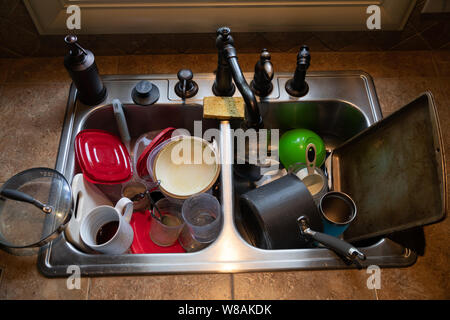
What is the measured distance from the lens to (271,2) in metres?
0.93

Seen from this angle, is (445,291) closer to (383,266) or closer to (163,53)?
(383,266)

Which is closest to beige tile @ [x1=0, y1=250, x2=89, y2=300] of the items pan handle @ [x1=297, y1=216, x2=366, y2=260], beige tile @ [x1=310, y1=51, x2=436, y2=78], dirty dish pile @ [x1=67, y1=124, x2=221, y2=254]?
dirty dish pile @ [x1=67, y1=124, x2=221, y2=254]

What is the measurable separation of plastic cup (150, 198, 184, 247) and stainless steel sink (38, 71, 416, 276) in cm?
12

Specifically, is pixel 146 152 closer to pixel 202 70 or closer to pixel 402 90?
pixel 202 70

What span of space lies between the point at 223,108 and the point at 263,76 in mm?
147

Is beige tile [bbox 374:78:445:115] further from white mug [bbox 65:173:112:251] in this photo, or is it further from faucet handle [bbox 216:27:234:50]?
white mug [bbox 65:173:112:251]

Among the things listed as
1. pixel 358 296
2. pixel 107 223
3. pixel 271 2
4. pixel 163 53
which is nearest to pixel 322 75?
pixel 271 2

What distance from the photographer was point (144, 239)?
2.87 feet

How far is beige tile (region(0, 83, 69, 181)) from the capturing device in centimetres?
85

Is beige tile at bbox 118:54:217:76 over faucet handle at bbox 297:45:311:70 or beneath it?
over

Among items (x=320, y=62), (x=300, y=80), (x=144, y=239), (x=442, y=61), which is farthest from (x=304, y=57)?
(x=144, y=239)

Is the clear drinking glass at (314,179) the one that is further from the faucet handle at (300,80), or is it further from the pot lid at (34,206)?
the pot lid at (34,206)

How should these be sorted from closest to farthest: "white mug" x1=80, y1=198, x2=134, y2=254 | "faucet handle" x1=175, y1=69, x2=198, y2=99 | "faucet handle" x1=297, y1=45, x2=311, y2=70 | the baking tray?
the baking tray, "white mug" x1=80, y1=198, x2=134, y2=254, "faucet handle" x1=297, y1=45, x2=311, y2=70, "faucet handle" x1=175, y1=69, x2=198, y2=99

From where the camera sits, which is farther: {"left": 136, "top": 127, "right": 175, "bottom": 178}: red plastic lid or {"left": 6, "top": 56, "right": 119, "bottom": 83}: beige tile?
{"left": 6, "top": 56, "right": 119, "bottom": 83}: beige tile
